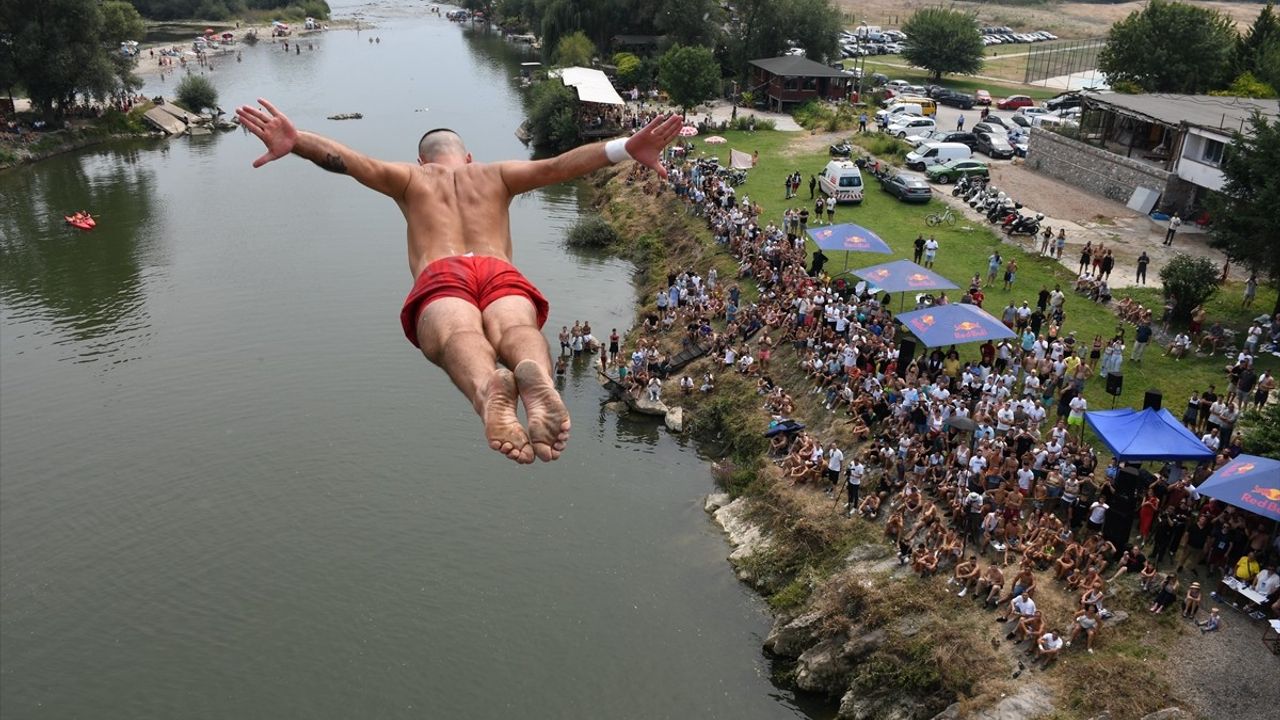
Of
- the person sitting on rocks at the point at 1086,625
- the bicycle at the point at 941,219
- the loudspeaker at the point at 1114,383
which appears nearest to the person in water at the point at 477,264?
the person sitting on rocks at the point at 1086,625

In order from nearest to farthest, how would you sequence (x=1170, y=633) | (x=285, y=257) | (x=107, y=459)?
(x=1170, y=633) → (x=107, y=459) → (x=285, y=257)

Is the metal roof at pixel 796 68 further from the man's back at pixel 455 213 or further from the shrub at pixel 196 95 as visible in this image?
the man's back at pixel 455 213

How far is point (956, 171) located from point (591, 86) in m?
21.3

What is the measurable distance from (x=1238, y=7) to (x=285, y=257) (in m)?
99.5

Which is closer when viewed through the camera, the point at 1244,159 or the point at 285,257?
the point at 1244,159

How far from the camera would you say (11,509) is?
21266 mm

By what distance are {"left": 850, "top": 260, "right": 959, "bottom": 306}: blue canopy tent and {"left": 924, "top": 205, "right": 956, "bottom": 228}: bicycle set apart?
10274mm

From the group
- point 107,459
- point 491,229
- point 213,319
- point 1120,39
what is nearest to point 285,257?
point 213,319

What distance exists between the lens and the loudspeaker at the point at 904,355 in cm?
2164

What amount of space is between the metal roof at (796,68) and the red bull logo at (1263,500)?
148ft

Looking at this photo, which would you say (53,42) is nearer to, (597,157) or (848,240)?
(848,240)

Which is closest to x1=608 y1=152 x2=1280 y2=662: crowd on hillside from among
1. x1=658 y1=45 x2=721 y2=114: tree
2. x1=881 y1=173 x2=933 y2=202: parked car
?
x1=881 y1=173 x2=933 y2=202: parked car

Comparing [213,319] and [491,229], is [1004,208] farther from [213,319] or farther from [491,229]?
[491,229]

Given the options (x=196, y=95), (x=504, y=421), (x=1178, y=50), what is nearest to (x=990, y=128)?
(x=1178, y=50)
